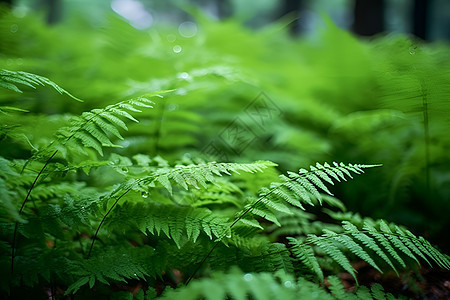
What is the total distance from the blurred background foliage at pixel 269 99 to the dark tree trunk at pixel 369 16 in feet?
4.13

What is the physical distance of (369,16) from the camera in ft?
16.6

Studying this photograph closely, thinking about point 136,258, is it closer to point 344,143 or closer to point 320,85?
point 344,143

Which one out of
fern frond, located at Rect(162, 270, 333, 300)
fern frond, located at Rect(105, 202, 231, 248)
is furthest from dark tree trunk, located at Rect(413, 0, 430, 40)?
fern frond, located at Rect(162, 270, 333, 300)

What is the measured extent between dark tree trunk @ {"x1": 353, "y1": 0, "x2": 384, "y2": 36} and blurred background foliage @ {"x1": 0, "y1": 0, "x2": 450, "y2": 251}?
1.26 metres

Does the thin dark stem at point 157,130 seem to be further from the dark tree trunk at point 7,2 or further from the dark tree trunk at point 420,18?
the dark tree trunk at point 420,18

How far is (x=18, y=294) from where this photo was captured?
1.23 m

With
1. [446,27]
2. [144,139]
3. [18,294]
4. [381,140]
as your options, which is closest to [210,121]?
[144,139]

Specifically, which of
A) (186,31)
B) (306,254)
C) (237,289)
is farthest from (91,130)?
(186,31)

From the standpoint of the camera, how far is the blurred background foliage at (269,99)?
199cm

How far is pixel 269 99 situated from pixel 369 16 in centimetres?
307

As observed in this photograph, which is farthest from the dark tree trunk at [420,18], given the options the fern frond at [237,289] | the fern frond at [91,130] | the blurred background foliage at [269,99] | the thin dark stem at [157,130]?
the fern frond at [237,289]

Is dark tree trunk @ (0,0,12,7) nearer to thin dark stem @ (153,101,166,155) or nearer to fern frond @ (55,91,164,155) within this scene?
thin dark stem @ (153,101,166,155)

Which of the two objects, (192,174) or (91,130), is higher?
(91,130)

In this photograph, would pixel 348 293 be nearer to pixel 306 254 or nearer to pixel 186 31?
pixel 306 254
